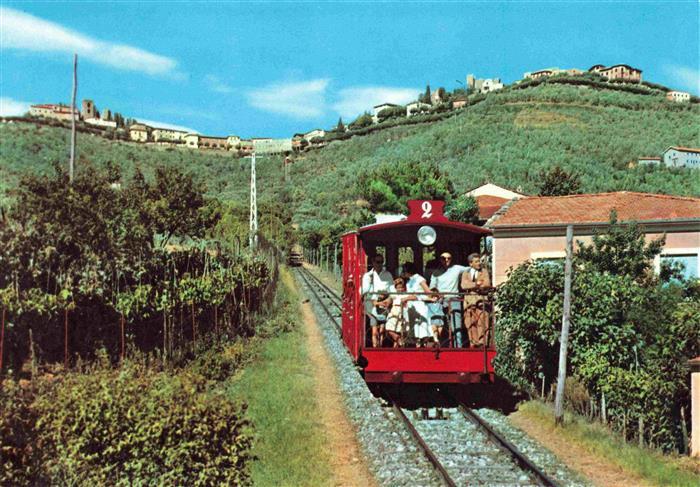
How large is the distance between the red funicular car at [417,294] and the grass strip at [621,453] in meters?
1.25

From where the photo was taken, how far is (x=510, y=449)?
880 centimetres

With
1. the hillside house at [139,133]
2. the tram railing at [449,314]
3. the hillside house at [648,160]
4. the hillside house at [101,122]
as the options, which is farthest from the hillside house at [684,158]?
the hillside house at [101,122]

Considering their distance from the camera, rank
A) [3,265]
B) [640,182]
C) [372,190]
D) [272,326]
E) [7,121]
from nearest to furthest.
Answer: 1. [3,265]
2. [272,326]
3. [372,190]
4. [640,182]
5. [7,121]

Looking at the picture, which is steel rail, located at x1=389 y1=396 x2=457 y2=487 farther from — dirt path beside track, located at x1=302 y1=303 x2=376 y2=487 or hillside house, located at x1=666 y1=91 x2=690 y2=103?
hillside house, located at x1=666 y1=91 x2=690 y2=103

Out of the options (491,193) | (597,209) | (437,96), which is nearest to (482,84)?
(437,96)

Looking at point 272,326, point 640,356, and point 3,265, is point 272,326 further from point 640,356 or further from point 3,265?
point 640,356

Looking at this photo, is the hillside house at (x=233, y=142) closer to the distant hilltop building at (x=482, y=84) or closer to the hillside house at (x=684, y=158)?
the distant hilltop building at (x=482, y=84)

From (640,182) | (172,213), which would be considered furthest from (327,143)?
(172,213)

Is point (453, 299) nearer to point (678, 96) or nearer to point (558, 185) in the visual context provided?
point (558, 185)

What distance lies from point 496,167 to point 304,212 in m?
25.5

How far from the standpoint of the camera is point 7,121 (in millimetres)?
101938

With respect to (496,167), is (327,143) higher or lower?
higher

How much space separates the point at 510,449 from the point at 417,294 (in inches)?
118

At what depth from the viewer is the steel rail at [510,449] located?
25.2 feet
